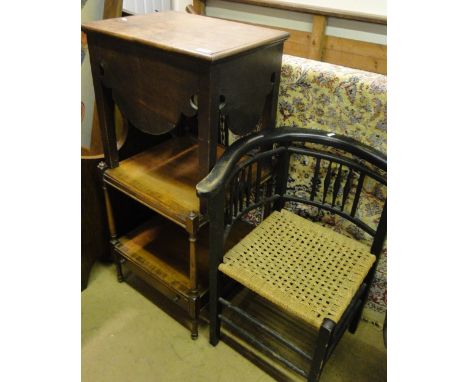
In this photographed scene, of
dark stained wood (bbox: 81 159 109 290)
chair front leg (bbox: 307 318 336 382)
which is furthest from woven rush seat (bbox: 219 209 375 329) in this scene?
dark stained wood (bbox: 81 159 109 290)

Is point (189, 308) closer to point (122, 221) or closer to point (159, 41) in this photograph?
point (122, 221)

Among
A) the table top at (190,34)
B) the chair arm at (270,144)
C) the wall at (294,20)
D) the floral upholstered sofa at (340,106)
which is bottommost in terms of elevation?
the chair arm at (270,144)

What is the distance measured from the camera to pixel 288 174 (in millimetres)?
1435

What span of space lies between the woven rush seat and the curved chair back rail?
0.28ft

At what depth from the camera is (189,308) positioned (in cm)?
135

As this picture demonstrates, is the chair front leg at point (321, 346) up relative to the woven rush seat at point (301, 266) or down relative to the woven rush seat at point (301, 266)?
down

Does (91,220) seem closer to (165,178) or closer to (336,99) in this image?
(165,178)

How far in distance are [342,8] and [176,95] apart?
1.97 meters

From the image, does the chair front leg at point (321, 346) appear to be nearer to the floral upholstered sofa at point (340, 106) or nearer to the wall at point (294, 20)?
the floral upholstered sofa at point (340, 106)

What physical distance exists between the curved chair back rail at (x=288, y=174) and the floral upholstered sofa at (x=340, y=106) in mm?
47

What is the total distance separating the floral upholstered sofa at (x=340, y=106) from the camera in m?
1.15

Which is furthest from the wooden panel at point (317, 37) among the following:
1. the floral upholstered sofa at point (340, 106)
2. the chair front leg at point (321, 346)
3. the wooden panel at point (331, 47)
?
the chair front leg at point (321, 346)

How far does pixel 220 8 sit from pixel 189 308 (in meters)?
2.54

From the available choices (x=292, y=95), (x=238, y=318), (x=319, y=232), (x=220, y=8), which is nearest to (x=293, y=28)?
(x=220, y=8)
